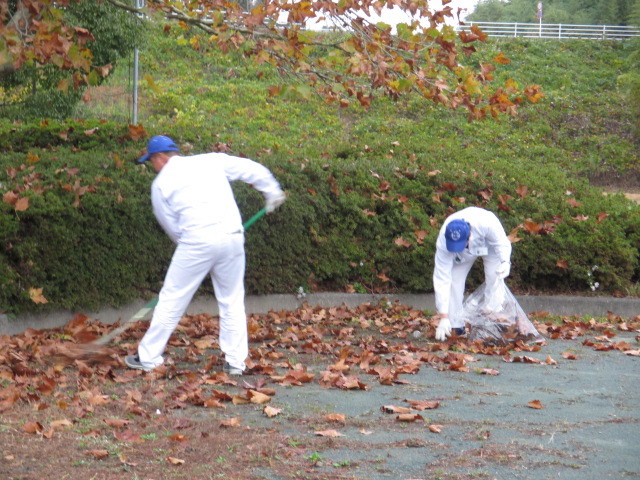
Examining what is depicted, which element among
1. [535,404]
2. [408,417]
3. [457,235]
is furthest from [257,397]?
[457,235]

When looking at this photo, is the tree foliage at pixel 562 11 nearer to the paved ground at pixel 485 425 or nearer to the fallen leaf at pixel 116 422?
the paved ground at pixel 485 425

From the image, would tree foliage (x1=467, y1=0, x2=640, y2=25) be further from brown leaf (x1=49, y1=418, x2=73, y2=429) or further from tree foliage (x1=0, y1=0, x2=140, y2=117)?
brown leaf (x1=49, y1=418, x2=73, y2=429)

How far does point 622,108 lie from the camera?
30078 millimetres

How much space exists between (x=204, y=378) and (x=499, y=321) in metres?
3.62

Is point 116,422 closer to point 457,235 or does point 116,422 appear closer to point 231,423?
point 231,423

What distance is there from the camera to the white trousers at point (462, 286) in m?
9.42

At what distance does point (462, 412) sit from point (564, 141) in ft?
73.5

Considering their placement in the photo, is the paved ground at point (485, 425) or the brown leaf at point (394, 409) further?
the brown leaf at point (394, 409)

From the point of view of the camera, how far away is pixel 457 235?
30.0 feet

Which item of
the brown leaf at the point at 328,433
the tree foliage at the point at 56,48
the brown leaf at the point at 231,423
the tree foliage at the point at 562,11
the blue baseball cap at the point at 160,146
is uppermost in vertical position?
the tree foliage at the point at 562,11

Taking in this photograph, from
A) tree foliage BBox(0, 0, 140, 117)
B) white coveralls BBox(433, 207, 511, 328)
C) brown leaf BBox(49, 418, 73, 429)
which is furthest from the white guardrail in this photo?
brown leaf BBox(49, 418, 73, 429)

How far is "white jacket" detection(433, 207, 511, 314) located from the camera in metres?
9.44

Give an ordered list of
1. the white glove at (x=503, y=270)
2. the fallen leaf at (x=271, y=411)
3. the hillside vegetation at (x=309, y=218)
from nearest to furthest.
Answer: the fallen leaf at (x=271, y=411) → the hillside vegetation at (x=309, y=218) → the white glove at (x=503, y=270)

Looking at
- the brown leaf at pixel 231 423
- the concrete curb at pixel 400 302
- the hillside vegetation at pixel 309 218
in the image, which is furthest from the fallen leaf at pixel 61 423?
the concrete curb at pixel 400 302
